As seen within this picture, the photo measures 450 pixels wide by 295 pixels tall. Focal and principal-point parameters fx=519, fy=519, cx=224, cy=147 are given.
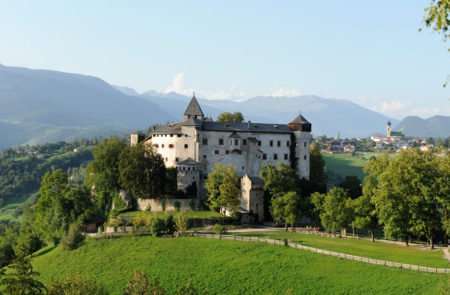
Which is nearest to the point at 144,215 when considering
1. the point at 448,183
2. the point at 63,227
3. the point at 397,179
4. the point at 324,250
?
the point at 63,227

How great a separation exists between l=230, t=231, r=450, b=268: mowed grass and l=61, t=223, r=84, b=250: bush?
2285 cm

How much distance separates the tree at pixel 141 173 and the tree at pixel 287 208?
19.1 meters

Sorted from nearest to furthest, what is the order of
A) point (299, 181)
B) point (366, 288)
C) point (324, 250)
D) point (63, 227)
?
point (366, 288)
point (324, 250)
point (63, 227)
point (299, 181)

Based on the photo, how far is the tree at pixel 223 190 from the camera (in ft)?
255

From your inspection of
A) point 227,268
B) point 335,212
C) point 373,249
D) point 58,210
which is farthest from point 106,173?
point 373,249

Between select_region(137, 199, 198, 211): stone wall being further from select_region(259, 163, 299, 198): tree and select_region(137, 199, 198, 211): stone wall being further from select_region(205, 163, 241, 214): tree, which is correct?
select_region(259, 163, 299, 198): tree

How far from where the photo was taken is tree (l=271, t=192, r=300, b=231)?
247 feet

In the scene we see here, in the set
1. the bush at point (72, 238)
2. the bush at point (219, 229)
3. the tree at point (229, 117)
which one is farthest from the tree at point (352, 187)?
the bush at point (72, 238)

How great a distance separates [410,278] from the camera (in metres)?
52.1

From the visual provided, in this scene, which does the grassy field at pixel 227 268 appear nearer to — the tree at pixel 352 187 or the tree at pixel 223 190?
the tree at pixel 223 190

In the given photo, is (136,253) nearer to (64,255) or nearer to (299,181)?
(64,255)

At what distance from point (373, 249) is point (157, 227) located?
28.3 meters

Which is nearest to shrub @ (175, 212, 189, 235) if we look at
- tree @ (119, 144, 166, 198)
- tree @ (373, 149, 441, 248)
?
tree @ (119, 144, 166, 198)

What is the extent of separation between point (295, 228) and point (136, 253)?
25.3 metres
